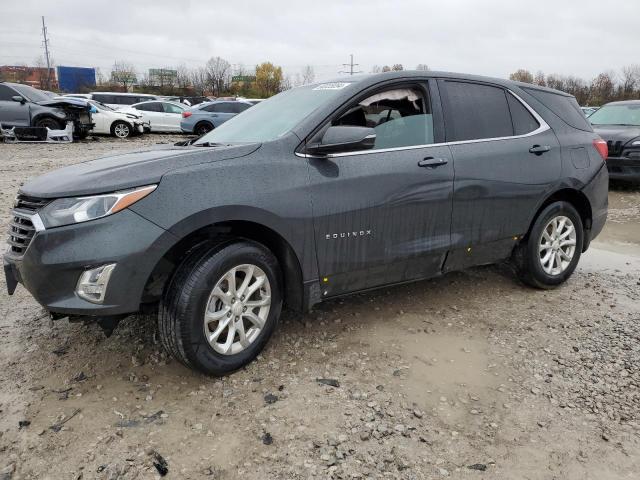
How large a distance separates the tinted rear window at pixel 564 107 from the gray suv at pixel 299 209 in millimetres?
58

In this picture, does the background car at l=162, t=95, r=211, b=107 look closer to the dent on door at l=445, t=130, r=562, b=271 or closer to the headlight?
the dent on door at l=445, t=130, r=562, b=271

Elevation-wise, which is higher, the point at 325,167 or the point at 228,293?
the point at 325,167

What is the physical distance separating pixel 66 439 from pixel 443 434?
1741 millimetres

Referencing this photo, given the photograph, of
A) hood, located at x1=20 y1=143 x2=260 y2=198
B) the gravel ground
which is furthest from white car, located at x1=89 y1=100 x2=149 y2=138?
hood, located at x1=20 y1=143 x2=260 y2=198

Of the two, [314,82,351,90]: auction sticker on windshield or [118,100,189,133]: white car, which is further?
[118,100,189,133]: white car

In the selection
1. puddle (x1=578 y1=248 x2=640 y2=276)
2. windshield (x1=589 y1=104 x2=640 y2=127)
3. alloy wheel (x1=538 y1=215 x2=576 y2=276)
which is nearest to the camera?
alloy wheel (x1=538 y1=215 x2=576 y2=276)

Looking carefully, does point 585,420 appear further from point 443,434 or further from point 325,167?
point 325,167

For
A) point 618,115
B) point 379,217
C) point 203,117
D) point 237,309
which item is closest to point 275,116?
point 379,217

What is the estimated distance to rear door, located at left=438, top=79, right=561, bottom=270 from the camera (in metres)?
3.65

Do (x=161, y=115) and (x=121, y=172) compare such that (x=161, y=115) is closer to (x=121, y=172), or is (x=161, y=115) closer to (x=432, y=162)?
(x=432, y=162)

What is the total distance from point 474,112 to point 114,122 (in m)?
16.1

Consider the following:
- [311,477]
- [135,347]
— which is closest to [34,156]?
[135,347]

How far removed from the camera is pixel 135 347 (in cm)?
324

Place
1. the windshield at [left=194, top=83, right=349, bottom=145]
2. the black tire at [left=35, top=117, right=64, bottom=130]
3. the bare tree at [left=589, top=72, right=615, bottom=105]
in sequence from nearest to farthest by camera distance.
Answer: the windshield at [left=194, top=83, right=349, bottom=145]
the black tire at [left=35, top=117, right=64, bottom=130]
the bare tree at [left=589, top=72, right=615, bottom=105]
